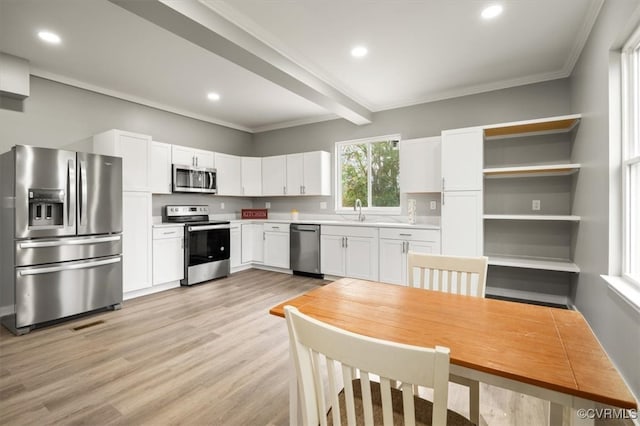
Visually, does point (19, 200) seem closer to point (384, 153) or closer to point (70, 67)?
point (70, 67)

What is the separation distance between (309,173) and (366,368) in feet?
15.5

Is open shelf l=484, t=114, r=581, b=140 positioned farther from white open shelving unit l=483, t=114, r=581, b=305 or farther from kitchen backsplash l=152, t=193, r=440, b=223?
kitchen backsplash l=152, t=193, r=440, b=223

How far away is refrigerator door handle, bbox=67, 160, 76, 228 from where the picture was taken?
3133 mm

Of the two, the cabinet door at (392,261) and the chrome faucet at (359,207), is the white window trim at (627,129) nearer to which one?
the cabinet door at (392,261)

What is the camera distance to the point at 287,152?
5.95m

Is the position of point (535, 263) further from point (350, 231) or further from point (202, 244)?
point (202, 244)

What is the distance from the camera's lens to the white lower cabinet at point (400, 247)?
12.9ft

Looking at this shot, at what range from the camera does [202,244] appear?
4.65 metres

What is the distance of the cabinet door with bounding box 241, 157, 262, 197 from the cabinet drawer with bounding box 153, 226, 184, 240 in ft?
5.15

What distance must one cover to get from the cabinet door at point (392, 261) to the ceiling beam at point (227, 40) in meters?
2.08

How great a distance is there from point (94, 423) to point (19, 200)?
230 centimetres

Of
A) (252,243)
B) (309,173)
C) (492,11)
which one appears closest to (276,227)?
(252,243)

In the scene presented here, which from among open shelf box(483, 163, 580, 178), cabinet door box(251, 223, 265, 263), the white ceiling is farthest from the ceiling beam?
cabinet door box(251, 223, 265, 263)

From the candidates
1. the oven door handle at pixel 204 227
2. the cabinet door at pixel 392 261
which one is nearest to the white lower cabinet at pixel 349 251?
the cabinet door at pixel 392 261
